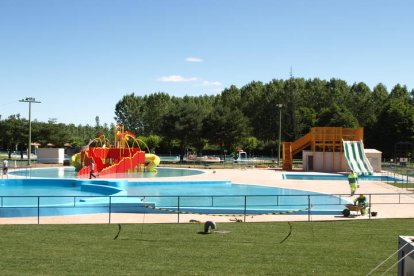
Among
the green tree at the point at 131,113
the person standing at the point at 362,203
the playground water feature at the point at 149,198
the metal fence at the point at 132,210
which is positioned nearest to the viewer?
the metal fence at the point at 132,210

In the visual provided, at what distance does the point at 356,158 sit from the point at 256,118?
4254 cm

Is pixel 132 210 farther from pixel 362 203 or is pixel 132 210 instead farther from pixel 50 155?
pixel 50 155

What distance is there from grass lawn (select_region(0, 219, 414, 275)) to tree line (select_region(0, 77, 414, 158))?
38.4 metres

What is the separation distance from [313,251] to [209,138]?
176 ft

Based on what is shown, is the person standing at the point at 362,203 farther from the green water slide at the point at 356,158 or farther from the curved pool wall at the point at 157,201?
the green water slide at the point at 356,158

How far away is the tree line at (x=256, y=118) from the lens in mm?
65125

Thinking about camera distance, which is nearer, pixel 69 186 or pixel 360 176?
pixel 69 186

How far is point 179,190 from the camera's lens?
101ft

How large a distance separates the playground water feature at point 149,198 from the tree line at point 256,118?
24.3 metres

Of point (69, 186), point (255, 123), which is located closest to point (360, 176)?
point (69, 186)

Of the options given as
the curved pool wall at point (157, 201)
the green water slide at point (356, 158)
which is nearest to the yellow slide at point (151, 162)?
the curved pool wall at point (157, 201)

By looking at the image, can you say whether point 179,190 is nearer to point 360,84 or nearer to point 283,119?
point 283,119

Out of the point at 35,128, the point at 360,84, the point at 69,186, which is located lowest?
the point at 69,186

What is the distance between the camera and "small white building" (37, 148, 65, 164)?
54.4m
